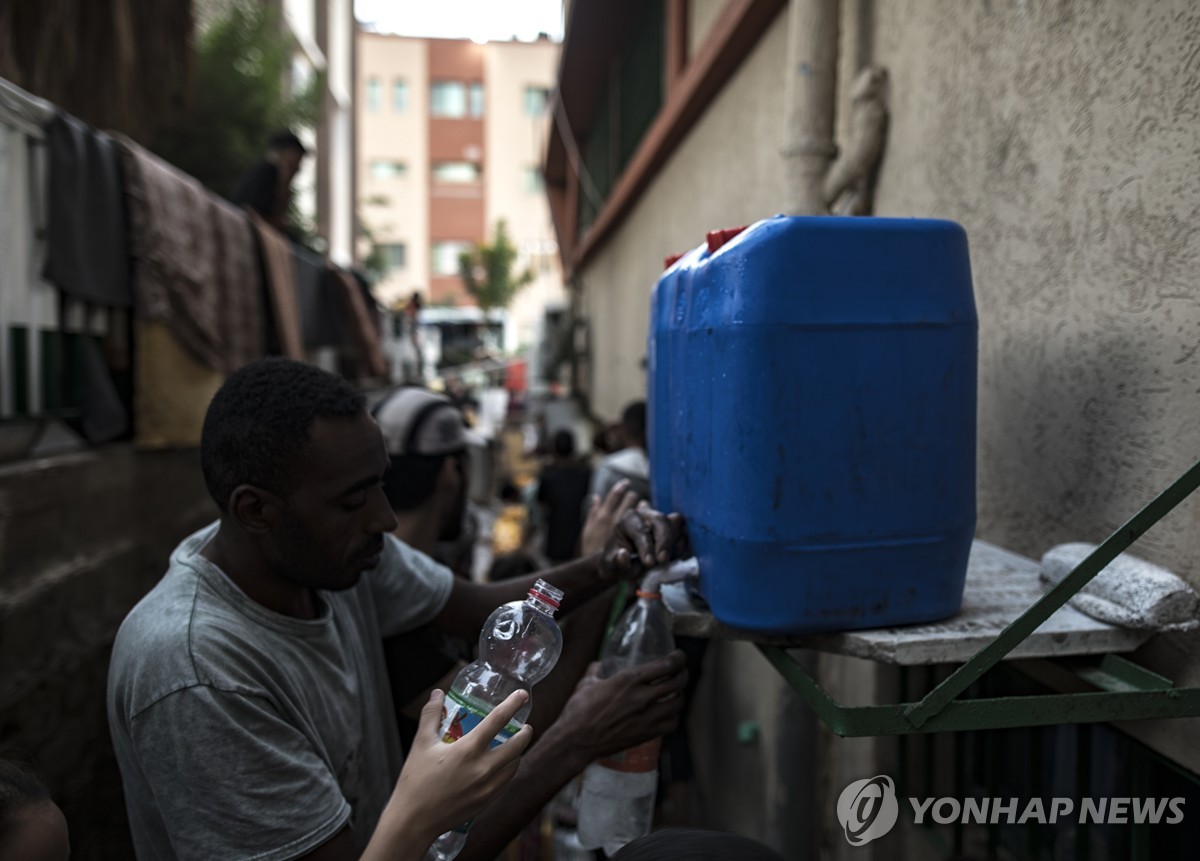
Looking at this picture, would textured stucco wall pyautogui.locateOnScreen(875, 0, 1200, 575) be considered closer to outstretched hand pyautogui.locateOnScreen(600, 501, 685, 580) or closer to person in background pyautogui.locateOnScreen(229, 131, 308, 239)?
outstretched hand pyautogui.locateOnScreen(600, 501, 685, 580)

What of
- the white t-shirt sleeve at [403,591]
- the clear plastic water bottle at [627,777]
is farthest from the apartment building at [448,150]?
the clear plastic water bottle at [627,777]

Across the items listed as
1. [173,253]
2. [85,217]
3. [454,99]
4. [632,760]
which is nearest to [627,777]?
[632,760]

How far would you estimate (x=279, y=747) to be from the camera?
4.24ft

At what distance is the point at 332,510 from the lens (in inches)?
57.4

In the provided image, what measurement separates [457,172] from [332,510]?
33.7 metres

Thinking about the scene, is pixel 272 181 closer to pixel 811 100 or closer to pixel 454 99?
pixel 811 100

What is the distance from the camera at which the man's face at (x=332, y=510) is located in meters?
1.44

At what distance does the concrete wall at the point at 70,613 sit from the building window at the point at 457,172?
3132 cm

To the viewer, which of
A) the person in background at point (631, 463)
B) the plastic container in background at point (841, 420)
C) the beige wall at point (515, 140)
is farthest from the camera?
the beige wall at point (515, 140)

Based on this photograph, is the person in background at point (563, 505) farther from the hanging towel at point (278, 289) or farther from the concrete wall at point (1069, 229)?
the concrete wall at point (1069, 229)

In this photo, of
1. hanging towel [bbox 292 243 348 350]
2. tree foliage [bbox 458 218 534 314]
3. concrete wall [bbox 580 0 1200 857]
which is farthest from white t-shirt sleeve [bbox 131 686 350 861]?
tree foliage [bbox 458 218 534 314]

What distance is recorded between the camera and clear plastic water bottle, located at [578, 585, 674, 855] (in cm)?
174

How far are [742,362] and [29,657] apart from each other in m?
2.57

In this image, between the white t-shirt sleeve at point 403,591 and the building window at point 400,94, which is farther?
the building window at point 400,94
